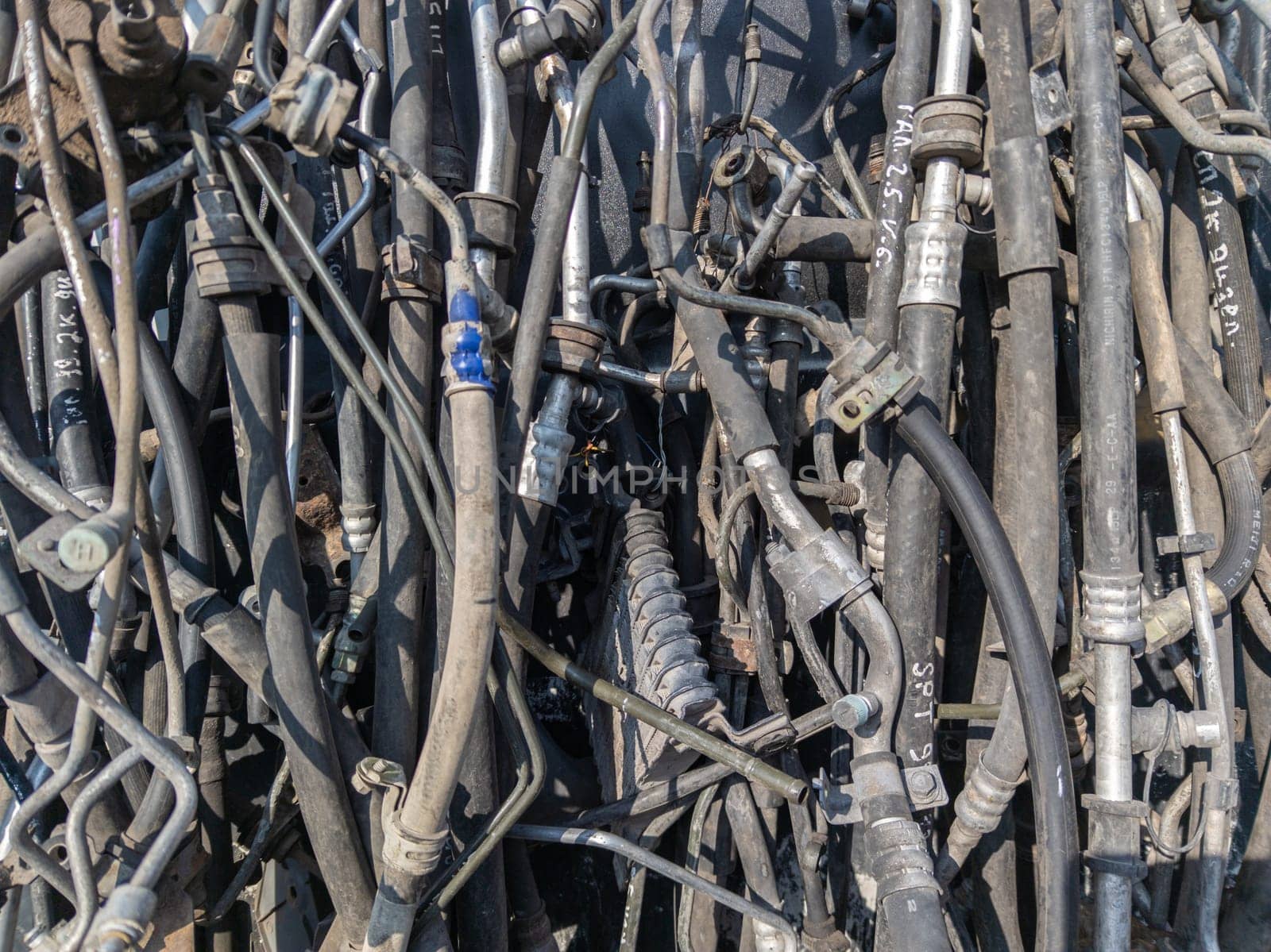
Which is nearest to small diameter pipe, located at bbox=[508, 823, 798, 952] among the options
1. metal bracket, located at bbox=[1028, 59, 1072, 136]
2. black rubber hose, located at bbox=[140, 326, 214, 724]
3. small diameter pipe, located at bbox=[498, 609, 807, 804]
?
small diameter pipe, located at bbox=[498, 609, 807, 804]

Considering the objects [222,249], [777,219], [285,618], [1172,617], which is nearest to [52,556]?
[285,618]

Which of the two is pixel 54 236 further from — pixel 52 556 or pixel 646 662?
pixel 646 662

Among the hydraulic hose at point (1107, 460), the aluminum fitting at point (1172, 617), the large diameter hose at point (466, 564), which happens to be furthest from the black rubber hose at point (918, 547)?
the large diameter hose at point (466, 564)

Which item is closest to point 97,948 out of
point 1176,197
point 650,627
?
point 650,627

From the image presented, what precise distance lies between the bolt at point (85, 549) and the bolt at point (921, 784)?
2.76 ft

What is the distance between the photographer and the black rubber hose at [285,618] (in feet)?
2.86

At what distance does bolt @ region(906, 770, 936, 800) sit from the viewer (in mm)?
919

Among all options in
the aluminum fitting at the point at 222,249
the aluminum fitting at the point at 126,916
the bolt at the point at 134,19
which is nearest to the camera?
the aluminum fitting at the point at 126,916

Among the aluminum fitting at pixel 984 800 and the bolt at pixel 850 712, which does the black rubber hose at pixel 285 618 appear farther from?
the aluminum fitting at pixel 984 800

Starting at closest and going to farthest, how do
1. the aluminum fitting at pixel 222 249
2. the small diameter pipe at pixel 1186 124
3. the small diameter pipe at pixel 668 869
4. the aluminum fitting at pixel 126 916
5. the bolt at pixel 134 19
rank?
the aluminum fitting at pixel 126 916
the bolt at pixel 134 19
the aluminum fitting at pixel 222 249
the small diameter pipe at pixel 668 869
the small diameter pipe at pixel 1186 124

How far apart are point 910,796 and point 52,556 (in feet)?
2.93

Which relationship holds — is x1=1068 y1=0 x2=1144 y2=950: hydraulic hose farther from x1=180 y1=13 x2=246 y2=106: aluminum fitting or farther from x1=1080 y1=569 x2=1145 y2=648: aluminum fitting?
x1=180 y1=13 x2=246 y2=106: aluminum fitting

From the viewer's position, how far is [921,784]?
0.92 m

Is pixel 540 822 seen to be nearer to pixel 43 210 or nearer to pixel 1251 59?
pixel 43 210
